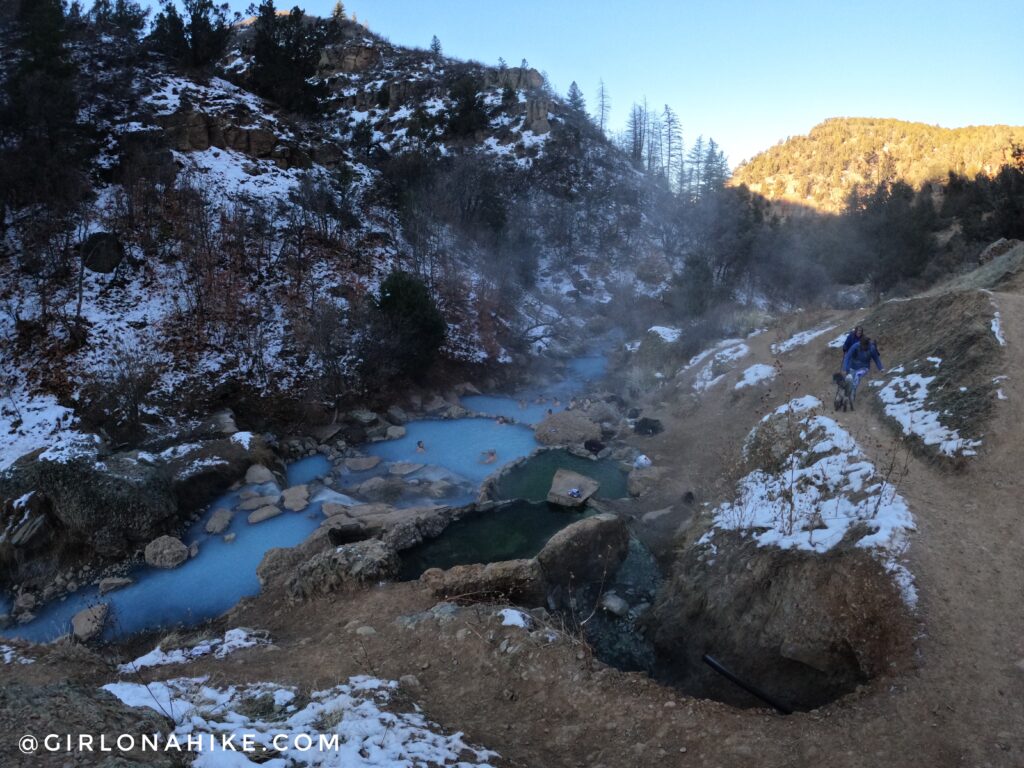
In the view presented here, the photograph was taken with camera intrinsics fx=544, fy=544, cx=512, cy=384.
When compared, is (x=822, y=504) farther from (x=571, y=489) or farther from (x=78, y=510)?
(x=78, y=510)

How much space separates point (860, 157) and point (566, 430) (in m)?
69.4

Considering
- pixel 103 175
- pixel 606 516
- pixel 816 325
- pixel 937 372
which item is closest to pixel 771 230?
pixel 816 325

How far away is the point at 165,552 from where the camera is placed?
12883 mm

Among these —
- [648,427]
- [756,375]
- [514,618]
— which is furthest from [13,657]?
[756,375]

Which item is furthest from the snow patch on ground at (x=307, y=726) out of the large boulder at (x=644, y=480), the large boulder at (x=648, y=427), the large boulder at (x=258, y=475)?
the large boulder at (x=648, y=427)

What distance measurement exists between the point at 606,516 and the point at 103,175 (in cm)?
2671

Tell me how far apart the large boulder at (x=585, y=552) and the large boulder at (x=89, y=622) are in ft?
29.2

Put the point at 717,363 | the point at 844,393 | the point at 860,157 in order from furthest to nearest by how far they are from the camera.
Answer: the point at 860,157, the point at 717,363, the point at 844,393

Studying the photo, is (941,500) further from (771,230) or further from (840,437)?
(771,230)

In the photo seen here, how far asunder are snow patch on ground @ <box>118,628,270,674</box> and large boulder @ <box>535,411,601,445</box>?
1162 centimetres

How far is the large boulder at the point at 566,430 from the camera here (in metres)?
18.8

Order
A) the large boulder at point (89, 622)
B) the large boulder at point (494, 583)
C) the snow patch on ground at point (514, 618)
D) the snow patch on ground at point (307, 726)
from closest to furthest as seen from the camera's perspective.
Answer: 1. the snow patch on ground at point (307, 726)
2. the snow patch on ground at point (514, 618)
3. the large boulder at point (494, 583)
4. the large boulder at point (89, 622)

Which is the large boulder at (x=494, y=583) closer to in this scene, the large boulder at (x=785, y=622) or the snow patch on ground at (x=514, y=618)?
the snow patch on ground at (x=514, y=618)

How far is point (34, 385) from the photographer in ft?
56.3
